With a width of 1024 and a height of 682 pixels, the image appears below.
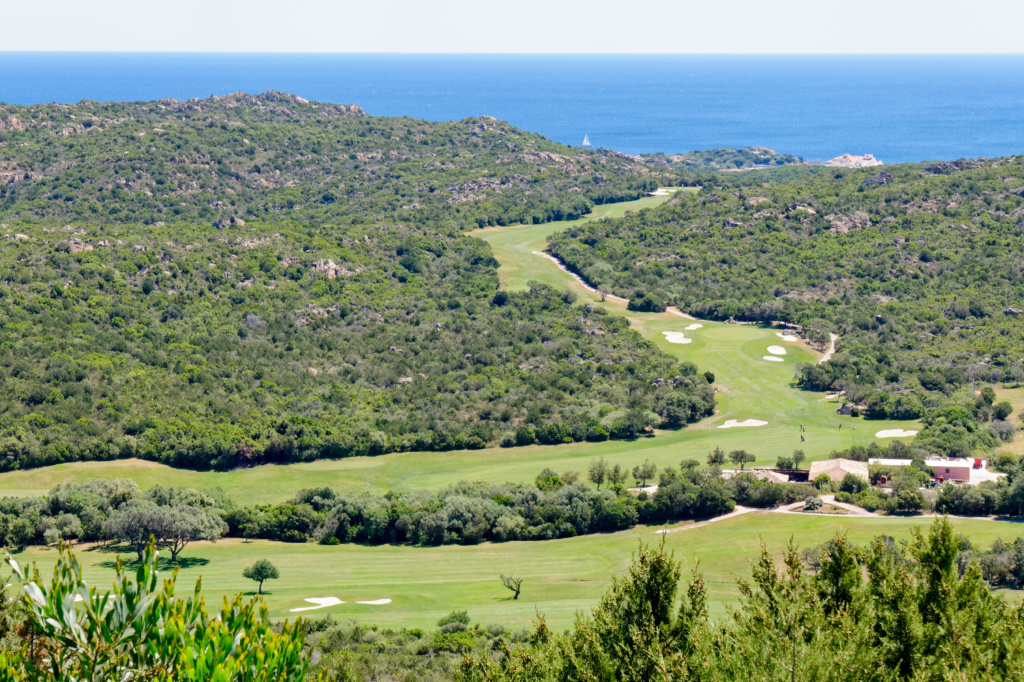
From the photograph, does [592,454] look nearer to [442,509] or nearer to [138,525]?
[442,509]

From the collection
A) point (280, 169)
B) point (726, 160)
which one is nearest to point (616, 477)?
point (280, 169)

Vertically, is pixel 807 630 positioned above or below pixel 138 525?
above

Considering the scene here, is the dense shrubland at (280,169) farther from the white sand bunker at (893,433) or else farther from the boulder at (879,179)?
the white sand bunker at (893,433)

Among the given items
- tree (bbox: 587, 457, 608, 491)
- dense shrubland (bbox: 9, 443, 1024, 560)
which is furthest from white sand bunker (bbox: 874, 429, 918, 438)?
tree (bbox: 587, 457, 608, 491)

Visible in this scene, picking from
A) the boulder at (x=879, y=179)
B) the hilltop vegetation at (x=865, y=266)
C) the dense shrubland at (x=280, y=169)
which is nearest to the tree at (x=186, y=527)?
the hilltop vegetation at (x=865, y=266)

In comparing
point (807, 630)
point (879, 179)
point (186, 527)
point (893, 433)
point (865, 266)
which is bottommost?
point (186, 527)

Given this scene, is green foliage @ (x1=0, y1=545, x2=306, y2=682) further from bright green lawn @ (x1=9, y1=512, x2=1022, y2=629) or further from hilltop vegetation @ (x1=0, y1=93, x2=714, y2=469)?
hilltop vegetation @ (x1=0, y1=93, x2=714, y2=469)
